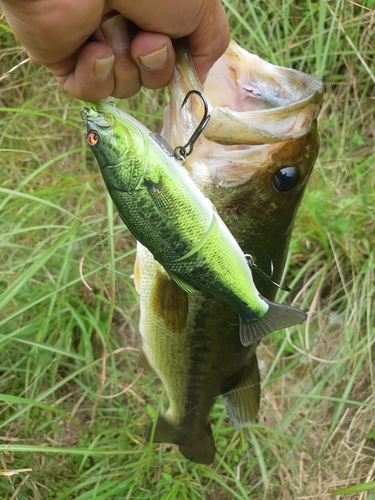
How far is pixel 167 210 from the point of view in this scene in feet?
3.23

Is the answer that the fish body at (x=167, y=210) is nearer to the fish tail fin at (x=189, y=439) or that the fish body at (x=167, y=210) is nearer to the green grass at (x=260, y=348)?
the fish tail fin at (x=189, y=439)

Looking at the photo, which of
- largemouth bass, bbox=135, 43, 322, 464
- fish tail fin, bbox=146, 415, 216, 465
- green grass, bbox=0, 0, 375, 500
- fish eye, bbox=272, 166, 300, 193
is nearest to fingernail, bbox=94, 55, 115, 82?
largemouth bass, bbox=135, 43, 322, 464

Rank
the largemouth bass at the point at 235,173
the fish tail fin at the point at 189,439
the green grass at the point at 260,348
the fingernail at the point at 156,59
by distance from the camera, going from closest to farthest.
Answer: the fingernail at the point at 156,59 → the largemouth bass at the point at 235,173 → the fish tail fin at the point at 189,439 → the green grass at the point at 260,348

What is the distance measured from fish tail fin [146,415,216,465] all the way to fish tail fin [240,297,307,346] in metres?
0.91

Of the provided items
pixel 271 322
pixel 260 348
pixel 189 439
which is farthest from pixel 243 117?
pixel 260 348

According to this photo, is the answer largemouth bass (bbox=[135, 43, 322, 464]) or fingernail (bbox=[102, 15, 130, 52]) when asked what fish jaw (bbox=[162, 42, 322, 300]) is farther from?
fingernail (bbox=[102, 15, 130, 52])

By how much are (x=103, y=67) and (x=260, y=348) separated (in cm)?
193

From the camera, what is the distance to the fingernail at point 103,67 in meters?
1.02

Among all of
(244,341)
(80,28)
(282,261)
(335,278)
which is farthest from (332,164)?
(80,28)

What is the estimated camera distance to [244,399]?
5.58 feet

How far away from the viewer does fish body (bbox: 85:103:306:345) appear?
96cm

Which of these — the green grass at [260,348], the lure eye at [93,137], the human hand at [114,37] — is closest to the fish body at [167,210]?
the lure eye at [93,137]

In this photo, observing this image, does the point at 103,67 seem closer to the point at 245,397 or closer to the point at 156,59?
the point at 156,59

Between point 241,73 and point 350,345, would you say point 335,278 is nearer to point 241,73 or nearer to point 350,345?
point 350,345
